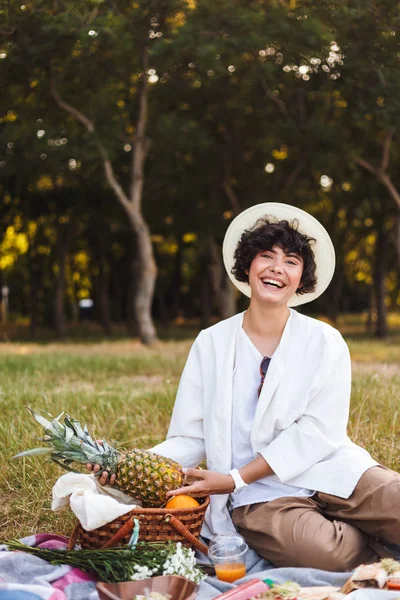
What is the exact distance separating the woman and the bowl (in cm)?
61

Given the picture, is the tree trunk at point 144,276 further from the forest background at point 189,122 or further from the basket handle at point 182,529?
the basket handle at point 182,529

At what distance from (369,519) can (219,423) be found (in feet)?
3.01

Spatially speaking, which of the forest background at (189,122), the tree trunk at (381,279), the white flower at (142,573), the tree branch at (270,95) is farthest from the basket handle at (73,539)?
the tree trunk at (381,279)

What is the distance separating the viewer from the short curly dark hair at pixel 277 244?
4.30 m

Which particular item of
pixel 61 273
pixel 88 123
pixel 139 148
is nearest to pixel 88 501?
pixel 88 123

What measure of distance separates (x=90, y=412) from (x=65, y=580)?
317cm

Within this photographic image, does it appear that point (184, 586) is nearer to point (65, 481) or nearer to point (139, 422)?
point (65, 481)

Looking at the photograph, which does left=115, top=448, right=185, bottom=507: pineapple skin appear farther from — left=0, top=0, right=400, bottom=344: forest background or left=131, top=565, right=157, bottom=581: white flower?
left=0, top=0, right=400, bottom=344: forest background

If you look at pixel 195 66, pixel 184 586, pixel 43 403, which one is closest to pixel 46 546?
pixel 184 586

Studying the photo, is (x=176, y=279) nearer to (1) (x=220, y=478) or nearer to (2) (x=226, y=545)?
(1) (x=220, y=478)

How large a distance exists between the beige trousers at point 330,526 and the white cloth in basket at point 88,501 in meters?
0.70

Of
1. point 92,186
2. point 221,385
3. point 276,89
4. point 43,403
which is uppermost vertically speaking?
point 276,89

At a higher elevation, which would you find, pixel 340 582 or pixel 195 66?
pixel 195 66

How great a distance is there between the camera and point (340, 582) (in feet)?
12.3
